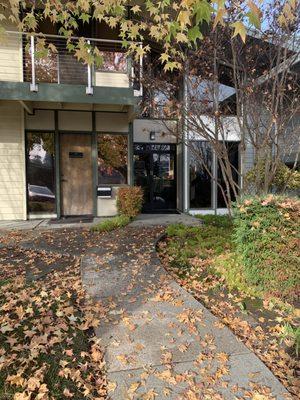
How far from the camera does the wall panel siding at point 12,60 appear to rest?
9.87 metres

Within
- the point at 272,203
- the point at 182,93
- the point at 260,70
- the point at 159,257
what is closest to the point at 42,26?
the point at 182,93

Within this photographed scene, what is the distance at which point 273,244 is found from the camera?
4574 mm

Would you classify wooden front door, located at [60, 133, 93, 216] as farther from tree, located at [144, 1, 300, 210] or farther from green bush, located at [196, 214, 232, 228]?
tree, located at [144, 1, 300, 210]

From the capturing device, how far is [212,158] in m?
12.6

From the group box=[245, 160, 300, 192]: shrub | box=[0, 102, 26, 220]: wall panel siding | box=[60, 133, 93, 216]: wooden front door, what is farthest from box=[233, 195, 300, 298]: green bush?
box=[0, 102, 26, 220]: wall panel siding

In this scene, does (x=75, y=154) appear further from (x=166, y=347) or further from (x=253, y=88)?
(x=166, y=347)

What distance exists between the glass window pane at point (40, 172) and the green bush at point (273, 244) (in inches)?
292

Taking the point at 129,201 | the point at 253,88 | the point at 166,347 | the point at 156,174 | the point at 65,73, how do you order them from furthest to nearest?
1. the point at 156,174
2. the point at 65,73
3. the point at 129,201
4. the point at 253,88
5. the point at 166,347

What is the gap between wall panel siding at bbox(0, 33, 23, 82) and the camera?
987 centimetres

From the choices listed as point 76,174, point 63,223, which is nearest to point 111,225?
point 63,223

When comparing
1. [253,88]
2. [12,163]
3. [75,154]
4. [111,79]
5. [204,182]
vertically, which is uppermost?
[111,79]

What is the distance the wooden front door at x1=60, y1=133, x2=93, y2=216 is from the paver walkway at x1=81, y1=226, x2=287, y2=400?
5.95m

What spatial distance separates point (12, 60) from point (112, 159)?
13.1 ft

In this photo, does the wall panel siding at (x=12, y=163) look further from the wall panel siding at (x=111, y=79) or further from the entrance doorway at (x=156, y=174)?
the entrance doorway at (x=156, y=174)
